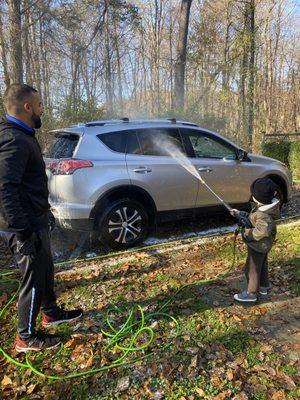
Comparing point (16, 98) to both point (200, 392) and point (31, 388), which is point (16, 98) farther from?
point (200, 392)

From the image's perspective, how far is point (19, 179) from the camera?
3131 mm

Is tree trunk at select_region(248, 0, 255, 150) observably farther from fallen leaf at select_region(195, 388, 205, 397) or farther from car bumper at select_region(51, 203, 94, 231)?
fallen leaf at select_region(195, 388, 205, 397)

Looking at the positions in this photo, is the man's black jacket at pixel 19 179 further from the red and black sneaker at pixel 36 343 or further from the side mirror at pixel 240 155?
the side mirror at pixel 240 155

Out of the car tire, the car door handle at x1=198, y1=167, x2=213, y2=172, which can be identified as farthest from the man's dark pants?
the car door handle at x1=198, y1=167, x2=213, y2=172

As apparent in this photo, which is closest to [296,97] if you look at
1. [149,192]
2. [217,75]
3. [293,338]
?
[217,75]

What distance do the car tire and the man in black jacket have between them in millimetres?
2234

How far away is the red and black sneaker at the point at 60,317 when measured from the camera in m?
3.92

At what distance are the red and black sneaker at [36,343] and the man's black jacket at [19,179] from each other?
1.03m

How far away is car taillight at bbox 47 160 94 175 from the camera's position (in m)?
5.70

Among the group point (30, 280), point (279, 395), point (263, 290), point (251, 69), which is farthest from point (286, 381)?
point (251, 69)

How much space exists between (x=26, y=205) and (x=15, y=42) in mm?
11425

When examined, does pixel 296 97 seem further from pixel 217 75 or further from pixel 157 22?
pixel 217 75

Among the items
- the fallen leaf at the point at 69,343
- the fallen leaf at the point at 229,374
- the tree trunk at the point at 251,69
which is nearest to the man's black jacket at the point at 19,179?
the fallen leaf at the point at 69,343

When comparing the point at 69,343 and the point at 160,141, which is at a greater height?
the point at 160,141
